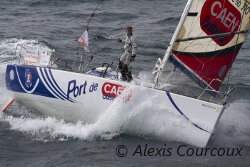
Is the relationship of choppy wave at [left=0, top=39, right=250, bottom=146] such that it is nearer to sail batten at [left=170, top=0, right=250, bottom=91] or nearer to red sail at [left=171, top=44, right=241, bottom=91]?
red sail at [left=171, top=44, right=241, bottom=91]

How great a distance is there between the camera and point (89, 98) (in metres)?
10.4

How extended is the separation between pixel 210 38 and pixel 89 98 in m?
3.17

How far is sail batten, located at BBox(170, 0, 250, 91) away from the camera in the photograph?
10750 millimetres

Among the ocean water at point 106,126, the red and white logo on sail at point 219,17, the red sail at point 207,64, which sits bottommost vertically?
the ocean water at point 106,126

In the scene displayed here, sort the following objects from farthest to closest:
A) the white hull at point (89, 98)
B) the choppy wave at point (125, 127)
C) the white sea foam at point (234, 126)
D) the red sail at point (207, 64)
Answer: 1. the red sail at point (207, 64)
2. the white sea foam at point (234, 126)
3. the choppy wave at point (125, 127)
4. the white hull at point (89, 98)

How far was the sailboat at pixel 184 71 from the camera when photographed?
9.97m

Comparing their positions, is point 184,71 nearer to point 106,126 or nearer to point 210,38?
point 210,38

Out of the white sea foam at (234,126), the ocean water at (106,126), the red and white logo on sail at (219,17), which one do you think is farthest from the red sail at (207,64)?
the ocean water at (106,126)

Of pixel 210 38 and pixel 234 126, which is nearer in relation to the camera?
pixel 210 38

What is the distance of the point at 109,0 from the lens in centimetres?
2292

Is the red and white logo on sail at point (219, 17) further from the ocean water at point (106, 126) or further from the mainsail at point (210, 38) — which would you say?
the ocean water at point (106, 126)

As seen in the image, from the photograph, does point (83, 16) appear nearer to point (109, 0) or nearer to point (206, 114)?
point (109, 0)

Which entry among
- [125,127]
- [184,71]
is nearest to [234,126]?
[184,71]

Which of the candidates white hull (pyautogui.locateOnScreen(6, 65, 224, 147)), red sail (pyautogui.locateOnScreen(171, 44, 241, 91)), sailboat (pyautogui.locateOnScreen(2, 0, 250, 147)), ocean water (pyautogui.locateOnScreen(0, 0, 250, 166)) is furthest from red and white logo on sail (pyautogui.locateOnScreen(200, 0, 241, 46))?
ocean water (pyautogui.locateOnScreen(0, 0, 250, 166))
